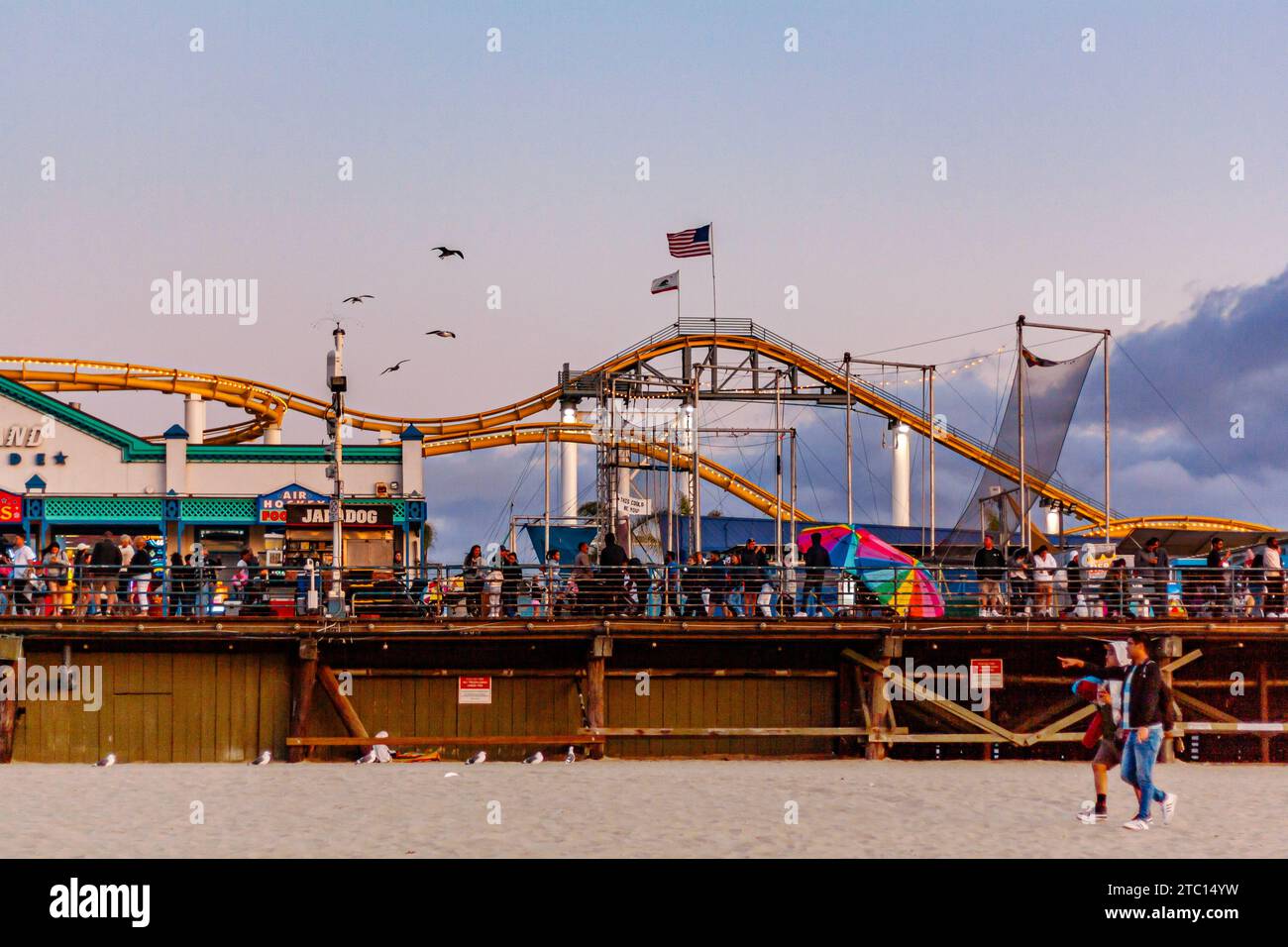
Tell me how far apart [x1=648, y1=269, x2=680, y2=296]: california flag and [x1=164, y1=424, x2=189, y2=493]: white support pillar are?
12.8 metres

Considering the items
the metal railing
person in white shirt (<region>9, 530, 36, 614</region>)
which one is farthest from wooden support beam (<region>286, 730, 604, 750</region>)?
person in white shirt (<region>9, 530, 36, 614</region>)

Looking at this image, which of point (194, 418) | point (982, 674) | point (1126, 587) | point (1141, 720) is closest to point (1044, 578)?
point (1126, 587)

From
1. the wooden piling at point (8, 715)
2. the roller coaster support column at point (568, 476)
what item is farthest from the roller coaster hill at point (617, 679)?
the roller coaster support column at point (568, 476)

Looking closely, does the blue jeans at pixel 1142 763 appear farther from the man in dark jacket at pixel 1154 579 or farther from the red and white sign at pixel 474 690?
the red and white sign at pixel 474 690

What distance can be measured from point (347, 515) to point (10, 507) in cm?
1391

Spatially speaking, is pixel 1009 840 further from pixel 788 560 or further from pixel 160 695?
pixel 788 560

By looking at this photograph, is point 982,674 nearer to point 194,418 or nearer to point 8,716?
point 8,716

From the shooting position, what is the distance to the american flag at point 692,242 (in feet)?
125

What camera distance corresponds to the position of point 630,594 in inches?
975

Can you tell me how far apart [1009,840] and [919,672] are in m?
9.66

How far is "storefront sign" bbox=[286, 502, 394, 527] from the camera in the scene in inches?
1118

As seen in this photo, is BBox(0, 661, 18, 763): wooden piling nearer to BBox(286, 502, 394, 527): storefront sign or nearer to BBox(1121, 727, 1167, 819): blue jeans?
BBox(286, 502, 394, 527): storefront sign

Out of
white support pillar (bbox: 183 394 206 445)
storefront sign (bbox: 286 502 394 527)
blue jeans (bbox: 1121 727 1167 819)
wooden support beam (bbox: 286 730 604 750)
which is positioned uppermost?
white support pillar (bbox: 183 394 206 445)
